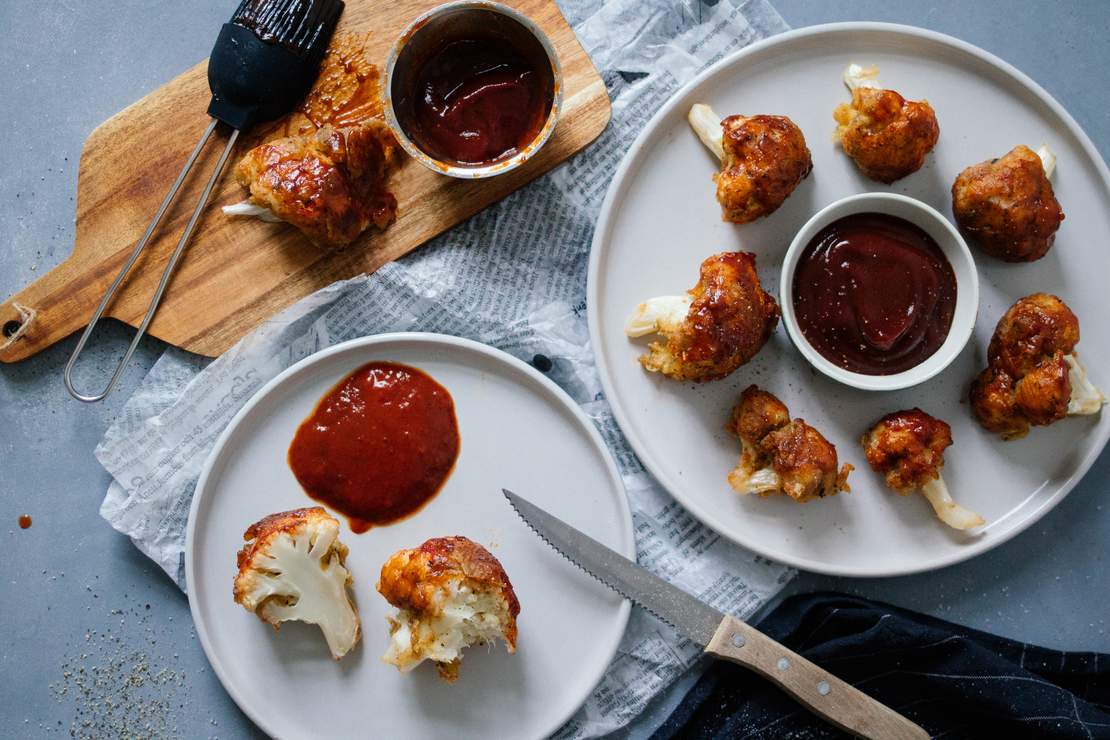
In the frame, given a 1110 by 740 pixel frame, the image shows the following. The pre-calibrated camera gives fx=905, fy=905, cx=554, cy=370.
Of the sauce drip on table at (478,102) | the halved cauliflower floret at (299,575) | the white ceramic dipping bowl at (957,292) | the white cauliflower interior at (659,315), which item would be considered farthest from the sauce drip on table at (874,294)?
the halved cauliflower floret at (299,575)

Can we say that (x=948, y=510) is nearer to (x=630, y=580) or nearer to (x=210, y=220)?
(x=630, y=580)

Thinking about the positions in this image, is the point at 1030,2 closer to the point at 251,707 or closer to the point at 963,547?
the point at 963,547

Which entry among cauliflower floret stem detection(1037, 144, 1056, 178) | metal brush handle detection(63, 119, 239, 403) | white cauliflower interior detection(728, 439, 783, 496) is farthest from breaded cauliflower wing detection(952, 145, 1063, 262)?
metal brush handle detection(63, 119, 239, 403)

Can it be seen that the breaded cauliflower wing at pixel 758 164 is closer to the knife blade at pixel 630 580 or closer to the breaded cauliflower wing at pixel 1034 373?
the breaded cauliflower wing at pixel 1034 373

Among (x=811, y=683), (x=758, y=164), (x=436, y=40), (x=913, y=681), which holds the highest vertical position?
(x=436, y=40)

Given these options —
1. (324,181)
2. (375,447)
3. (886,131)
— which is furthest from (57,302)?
(886,131)

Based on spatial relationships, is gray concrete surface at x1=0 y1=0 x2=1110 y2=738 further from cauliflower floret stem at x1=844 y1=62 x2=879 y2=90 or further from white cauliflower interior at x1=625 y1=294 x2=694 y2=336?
white cauliflower interior at x1=625 y1=294 x2=694 y2=336

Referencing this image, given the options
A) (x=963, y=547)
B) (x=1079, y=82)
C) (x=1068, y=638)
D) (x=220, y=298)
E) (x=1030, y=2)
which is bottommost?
(x=1068, y=638)

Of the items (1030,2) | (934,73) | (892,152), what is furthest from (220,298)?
(1030,2)
